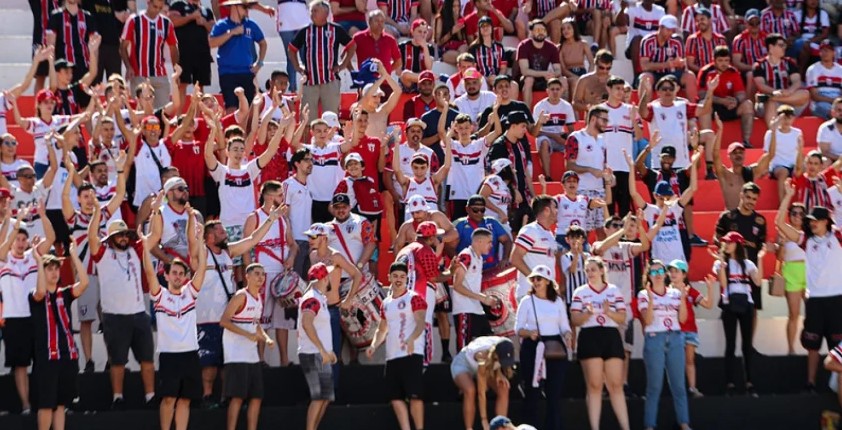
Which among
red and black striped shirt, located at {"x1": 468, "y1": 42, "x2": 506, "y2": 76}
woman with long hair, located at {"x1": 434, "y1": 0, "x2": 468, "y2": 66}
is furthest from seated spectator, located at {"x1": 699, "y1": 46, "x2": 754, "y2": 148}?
woman with long hair, located at {"x1": 434, "y1": 0, "x2": 468, "y2": 66}

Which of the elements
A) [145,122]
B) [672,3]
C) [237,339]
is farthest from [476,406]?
[672,3]

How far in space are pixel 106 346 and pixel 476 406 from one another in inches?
128

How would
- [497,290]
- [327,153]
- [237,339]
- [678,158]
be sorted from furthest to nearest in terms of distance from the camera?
1. [678,158]
2. [327,153]
3. [497,290]
4. [237,339]

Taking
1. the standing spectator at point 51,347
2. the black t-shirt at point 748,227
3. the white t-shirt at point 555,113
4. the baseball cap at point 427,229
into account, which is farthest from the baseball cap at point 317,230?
the white t-shirt at point 555,113

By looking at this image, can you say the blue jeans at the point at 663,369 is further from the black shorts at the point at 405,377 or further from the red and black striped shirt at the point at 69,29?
the red and black striped shirt at the point at 69,29

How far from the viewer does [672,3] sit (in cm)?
2209

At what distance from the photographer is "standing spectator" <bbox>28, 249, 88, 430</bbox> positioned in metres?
13.8

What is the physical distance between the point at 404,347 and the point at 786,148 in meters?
6.17

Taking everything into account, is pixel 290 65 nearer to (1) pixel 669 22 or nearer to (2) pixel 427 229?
(1) pixel 669 22

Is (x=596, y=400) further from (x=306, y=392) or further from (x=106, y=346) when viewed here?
(x=106, y=346)

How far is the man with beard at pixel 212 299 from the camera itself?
1450 centimetres

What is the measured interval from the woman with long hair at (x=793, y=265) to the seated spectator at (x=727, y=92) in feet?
12.6

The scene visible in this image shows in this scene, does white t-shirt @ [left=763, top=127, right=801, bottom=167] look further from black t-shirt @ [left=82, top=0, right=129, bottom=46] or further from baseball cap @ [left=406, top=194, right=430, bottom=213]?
black t-shirt @ [left=82, top=0, right=129, bottom=46]

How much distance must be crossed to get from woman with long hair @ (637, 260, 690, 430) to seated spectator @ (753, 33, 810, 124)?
5704 mm
